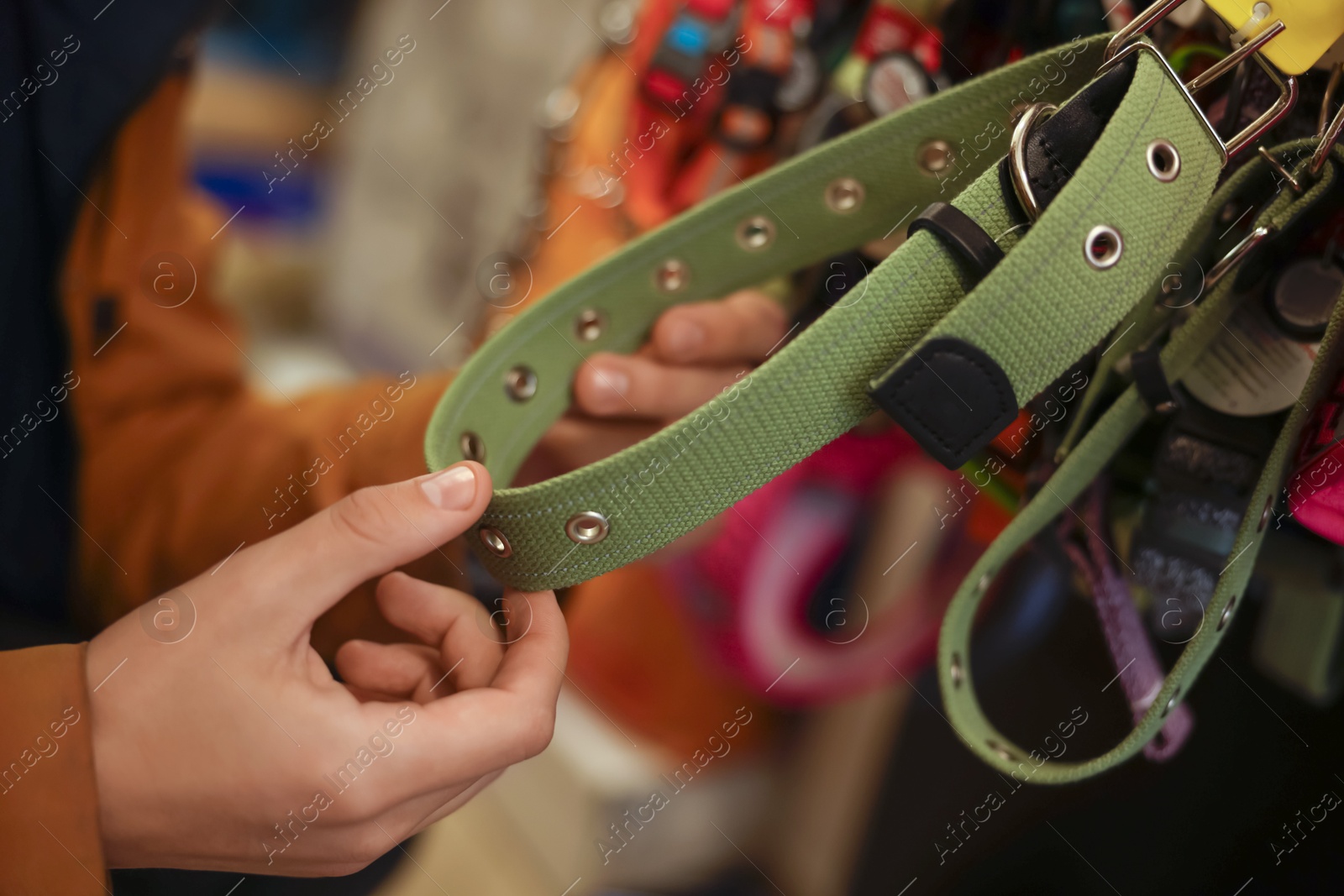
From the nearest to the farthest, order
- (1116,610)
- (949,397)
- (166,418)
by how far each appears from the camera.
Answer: (949,397), (1116,610), (166,418)

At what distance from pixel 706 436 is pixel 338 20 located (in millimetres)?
1146

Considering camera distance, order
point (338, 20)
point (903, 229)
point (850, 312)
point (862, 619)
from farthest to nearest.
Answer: point (338, 20) → point (862, 619) → point (903, 229) → point (850, 312)

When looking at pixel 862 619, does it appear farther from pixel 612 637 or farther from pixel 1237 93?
pixel 1237 93

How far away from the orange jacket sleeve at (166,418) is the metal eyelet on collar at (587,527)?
0.19 metres

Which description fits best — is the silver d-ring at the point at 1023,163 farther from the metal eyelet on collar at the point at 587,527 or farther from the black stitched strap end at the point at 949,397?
the metal eyelet on collar at the point at 587,527

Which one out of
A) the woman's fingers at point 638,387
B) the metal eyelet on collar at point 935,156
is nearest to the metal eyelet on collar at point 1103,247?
the metal eyelet on collar at point 935,156

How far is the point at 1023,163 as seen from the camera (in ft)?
0.85

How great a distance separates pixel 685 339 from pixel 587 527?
0.17m

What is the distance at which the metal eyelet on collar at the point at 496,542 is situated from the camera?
309mm

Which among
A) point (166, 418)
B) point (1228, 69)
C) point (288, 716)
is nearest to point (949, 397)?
point (1228, 69)

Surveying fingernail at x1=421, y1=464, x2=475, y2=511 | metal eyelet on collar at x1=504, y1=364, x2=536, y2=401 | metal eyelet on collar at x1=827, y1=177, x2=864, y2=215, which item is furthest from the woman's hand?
metal eyelet on collar at x1=827, y1=177, x2=864, y2=215

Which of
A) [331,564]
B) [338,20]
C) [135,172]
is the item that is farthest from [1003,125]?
[338,20]

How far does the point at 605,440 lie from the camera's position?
48cm

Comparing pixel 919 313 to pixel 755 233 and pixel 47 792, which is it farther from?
pixel 47 792
